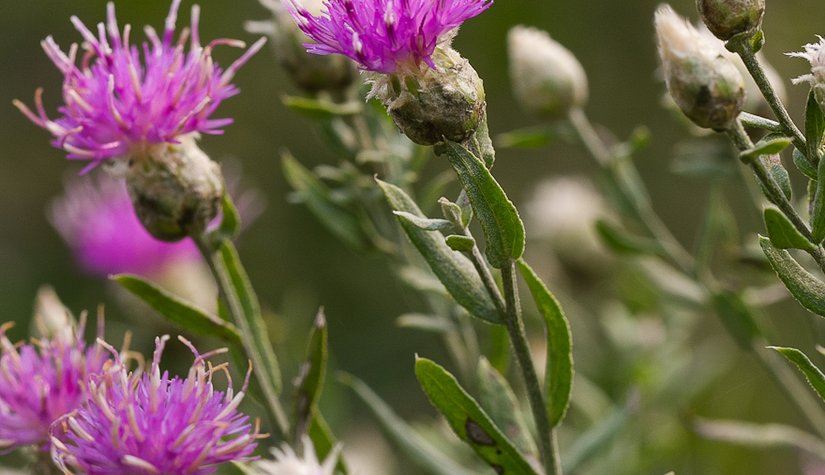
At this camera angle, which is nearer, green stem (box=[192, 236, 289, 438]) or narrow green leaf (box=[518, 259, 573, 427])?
narrow green leaf (box=[518, 259, 573, 427])

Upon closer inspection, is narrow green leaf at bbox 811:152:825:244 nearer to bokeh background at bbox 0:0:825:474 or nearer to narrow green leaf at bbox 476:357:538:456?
narrow green leaf at bbox 476:357:538:456

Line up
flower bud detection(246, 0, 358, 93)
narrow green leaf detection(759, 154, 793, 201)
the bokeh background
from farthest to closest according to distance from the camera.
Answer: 1. the bokeh background
2. flower bud detection(246, 0, 358, 93)
3. narrow green leaf detection(759, 154, 793, 201)

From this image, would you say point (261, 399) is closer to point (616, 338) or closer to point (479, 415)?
point (479, 415)

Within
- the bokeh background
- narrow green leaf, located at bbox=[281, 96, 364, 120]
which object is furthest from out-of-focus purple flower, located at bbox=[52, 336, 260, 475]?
the bokeh background

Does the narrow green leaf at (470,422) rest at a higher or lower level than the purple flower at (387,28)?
lower

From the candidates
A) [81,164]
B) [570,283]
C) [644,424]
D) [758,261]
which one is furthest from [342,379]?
[81,164]

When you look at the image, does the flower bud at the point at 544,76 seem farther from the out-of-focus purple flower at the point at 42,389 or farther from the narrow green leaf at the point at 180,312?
the out-of-focus purple flower at the point at 42,389

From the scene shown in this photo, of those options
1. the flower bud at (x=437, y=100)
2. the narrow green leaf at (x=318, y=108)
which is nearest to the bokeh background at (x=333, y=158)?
the narrow green leaf at (x=318, y=108)
